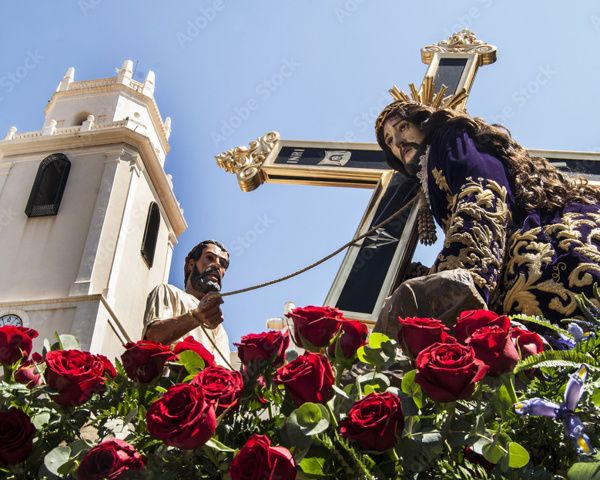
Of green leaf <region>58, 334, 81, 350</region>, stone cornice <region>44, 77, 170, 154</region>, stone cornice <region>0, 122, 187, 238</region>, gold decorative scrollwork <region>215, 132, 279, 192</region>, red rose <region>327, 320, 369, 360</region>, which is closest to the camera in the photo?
red rose <region>327, 320, 369, 360</region>

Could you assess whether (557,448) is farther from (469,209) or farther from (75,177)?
(75,177)

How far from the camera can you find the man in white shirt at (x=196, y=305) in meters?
4.22

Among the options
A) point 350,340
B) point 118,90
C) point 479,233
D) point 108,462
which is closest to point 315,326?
point 350,340

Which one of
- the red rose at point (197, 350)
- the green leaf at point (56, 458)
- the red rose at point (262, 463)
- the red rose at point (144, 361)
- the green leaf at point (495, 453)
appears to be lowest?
the green leaf at point (56, 458)

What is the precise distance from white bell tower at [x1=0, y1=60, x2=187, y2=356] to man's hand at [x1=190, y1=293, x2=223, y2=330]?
2323 cm

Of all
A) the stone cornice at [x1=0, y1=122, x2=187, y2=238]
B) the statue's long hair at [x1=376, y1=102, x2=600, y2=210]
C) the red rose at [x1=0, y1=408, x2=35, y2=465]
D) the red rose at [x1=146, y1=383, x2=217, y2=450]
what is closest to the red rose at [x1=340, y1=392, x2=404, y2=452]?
the red rose at [x1=146, y1=383, x2=217, y2=450]

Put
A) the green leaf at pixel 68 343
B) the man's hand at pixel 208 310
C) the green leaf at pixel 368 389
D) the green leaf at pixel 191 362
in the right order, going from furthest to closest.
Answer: the man's hand at pixel 208 310, the green leaf at pixel 68 343, the green leaf at pixel 191 362, the green leaf at pixel 368 389

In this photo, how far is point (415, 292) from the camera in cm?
348

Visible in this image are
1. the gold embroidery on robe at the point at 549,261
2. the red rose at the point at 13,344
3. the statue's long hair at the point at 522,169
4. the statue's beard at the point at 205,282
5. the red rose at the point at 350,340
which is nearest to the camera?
the red rose at the point at 350,340

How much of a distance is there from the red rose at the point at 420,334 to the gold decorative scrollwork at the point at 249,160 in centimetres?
523

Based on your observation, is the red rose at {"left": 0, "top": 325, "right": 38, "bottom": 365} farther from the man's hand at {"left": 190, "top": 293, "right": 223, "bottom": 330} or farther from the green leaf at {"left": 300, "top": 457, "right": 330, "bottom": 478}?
the man's hand at {"left": 190, "top": 293, "right": 223, "bottom": 330}

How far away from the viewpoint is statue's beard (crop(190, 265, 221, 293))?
205 inches

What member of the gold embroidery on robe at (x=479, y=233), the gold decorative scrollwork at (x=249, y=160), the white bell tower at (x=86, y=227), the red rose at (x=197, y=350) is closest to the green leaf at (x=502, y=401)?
the red rose at (x=197, y=350)
